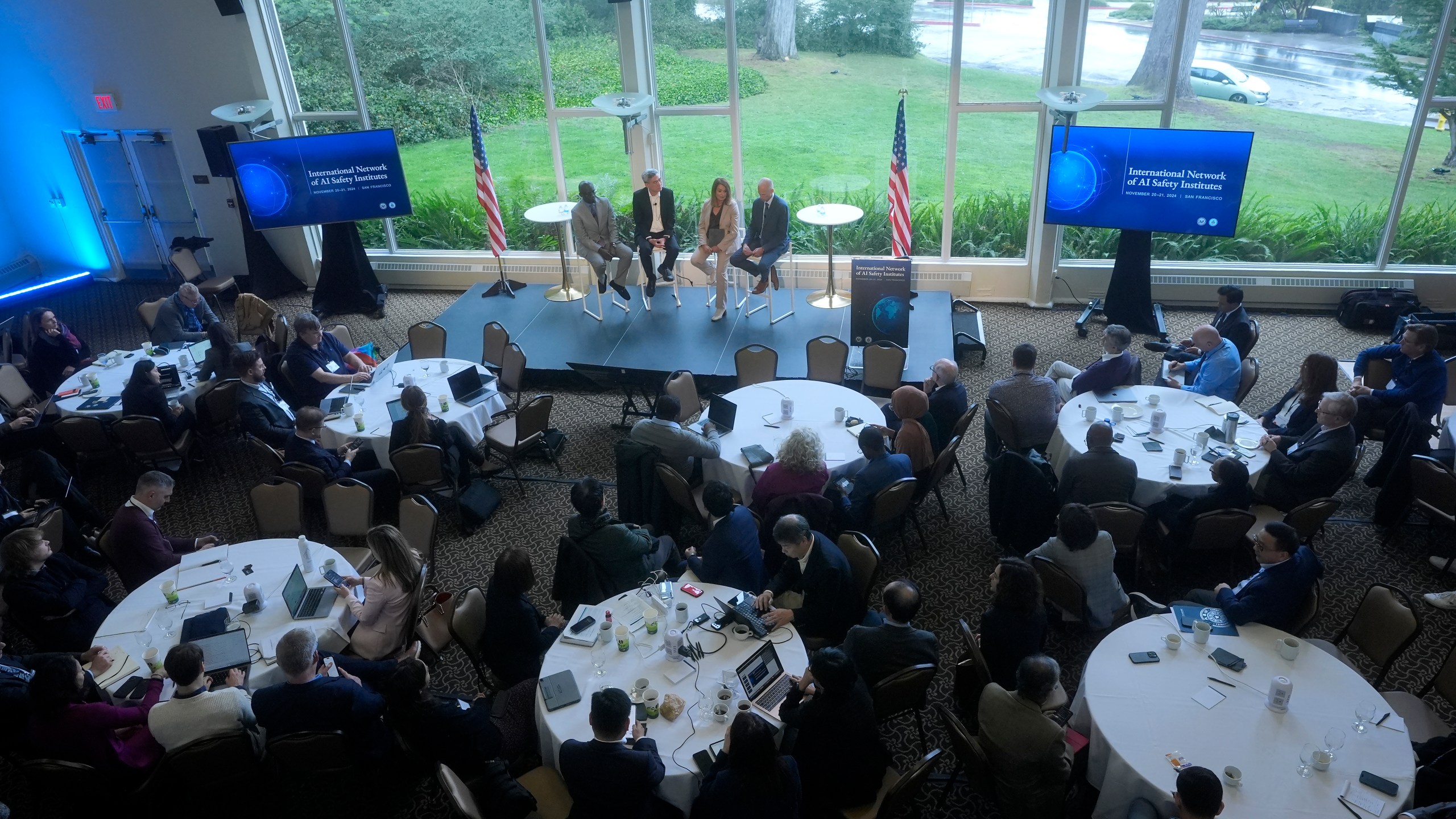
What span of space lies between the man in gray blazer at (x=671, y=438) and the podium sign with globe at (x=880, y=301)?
11.1 feet

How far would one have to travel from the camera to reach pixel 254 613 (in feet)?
18.4

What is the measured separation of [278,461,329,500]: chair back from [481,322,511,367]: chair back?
8.27 feet

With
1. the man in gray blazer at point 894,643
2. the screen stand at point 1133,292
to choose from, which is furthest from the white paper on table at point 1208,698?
the screen stand at point 1133,292

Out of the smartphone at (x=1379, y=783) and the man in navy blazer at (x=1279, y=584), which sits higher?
the man in navy blazer at (x=1279, y=584)

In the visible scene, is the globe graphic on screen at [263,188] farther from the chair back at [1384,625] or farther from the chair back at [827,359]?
the chair back at [1384,625]

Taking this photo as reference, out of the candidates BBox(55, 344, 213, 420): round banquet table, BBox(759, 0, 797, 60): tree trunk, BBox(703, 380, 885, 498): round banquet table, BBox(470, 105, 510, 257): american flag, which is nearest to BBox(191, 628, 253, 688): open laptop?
BBox(703, 380, 885, 498): round banquet table

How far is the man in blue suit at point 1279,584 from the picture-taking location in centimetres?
498

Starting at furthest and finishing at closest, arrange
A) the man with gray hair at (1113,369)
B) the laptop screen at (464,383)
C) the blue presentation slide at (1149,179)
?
the blue presentation slide at (1149,179), the laptop screen at (464,383), the man with gray hair at (1113,369)

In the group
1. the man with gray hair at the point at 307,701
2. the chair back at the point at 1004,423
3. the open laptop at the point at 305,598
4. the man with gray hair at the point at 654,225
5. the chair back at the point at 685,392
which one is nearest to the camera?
the man with gray hair at the point at 307,701

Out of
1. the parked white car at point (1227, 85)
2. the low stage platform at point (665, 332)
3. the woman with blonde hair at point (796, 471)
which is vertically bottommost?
the low stage platform at point (665, 332)

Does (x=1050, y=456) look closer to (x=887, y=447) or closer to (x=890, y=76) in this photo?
(x=887, y=447)

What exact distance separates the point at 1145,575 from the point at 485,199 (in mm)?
9311

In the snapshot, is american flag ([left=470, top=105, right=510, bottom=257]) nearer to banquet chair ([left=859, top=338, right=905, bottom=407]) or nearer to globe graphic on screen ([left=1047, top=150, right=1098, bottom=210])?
banquet chair ([left=859, top=338, right=905, bottom=407])

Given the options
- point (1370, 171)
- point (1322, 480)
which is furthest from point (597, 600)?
point (1370, 171)
